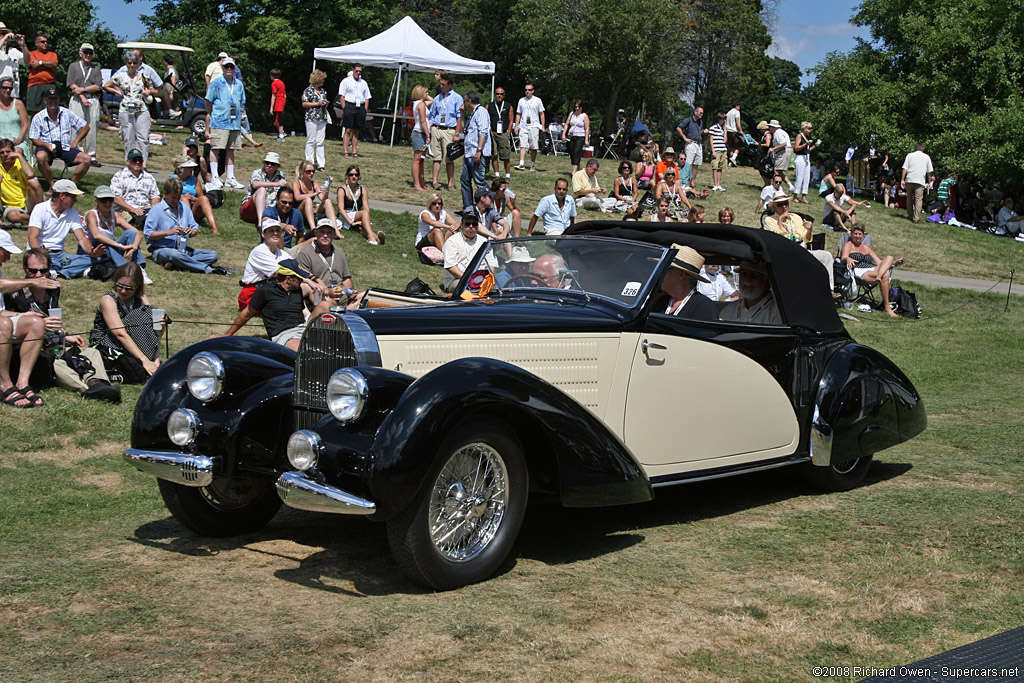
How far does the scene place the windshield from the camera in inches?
235

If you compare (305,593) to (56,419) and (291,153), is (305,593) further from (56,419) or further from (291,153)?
(291,153)

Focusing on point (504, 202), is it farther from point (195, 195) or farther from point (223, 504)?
point (223, 504)

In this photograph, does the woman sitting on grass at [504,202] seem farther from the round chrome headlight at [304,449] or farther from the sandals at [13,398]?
the round chrome headlight at [304,449]

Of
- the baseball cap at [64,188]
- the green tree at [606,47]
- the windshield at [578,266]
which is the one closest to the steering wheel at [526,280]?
the windshield at [578,266]

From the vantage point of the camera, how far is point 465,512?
478cm

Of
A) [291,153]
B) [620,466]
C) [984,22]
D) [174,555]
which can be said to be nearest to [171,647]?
[174,555]

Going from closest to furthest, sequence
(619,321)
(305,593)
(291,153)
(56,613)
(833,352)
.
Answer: (56,613) < (305,593) < (619,321) < (833,352) < (291,153)

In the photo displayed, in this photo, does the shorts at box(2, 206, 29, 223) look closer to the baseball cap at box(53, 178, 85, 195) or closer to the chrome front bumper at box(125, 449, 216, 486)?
the baseball cap at box(53, 178, 85, 195)

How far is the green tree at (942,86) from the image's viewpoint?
27.2m

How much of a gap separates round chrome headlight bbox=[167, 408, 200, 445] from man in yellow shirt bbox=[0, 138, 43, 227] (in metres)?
9.50

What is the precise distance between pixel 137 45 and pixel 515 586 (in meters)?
25.0

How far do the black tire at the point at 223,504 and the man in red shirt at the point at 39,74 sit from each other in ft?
43.2

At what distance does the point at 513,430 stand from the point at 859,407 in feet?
9.92

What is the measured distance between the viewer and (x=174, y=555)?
5223 mm
